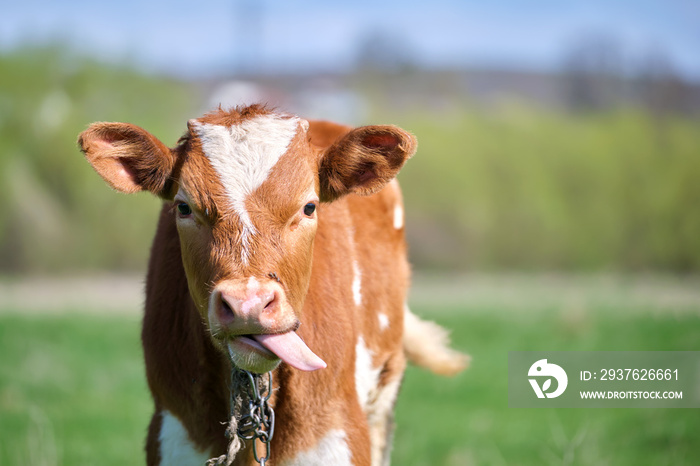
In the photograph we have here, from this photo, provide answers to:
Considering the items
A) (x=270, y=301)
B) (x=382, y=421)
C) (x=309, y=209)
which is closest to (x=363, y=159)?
(x=309, y=209)

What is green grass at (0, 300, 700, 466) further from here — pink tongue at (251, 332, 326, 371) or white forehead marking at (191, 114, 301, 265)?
white forehead marking at (191, 114, 301, 265)

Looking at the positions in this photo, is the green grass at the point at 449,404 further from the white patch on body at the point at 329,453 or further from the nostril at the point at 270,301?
the nostril at the point at 270,301

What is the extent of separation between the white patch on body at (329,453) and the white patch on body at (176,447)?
0.44 metres

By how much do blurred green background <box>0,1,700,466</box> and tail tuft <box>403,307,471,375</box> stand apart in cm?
341

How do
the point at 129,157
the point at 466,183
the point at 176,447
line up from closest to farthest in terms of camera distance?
the point at 129,157 → the point at 176,447 → the point at 466,183

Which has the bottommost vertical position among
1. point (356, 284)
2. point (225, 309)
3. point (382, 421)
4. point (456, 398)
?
point (456, 398)

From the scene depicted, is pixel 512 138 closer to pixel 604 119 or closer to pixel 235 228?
pixel 604 119

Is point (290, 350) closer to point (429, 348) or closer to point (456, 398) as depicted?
point (429, 348)

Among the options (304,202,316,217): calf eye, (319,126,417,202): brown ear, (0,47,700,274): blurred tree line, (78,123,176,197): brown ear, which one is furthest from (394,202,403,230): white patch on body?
(0,47,700,274): blurred tree line

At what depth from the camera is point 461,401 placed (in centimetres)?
959

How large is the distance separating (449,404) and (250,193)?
259 inches

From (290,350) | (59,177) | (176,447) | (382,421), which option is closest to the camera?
(290,350)

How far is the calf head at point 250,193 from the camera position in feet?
10.6

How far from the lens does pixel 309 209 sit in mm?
3705
